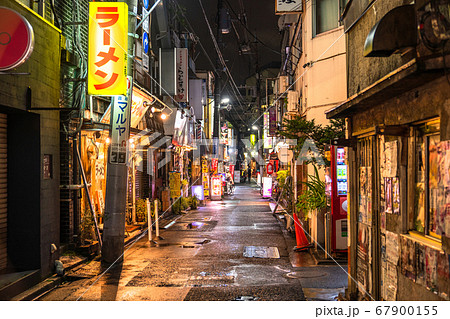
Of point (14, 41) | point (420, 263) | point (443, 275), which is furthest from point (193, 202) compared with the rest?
point (443, 275)

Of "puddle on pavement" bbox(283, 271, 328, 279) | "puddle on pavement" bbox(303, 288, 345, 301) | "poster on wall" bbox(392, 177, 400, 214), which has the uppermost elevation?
"poster on wall" bbox(392, 177, 400, 214)

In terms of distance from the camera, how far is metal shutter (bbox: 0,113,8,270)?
948 centimetres

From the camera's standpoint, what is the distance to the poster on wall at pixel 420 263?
5383 millimetres

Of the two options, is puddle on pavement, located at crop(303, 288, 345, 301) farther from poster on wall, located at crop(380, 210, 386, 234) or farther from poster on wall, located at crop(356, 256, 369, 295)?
poster on wall, located at crop(380, 210, 386, 234)

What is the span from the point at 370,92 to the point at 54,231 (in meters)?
8.15

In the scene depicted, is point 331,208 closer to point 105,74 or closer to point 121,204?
point 121,204

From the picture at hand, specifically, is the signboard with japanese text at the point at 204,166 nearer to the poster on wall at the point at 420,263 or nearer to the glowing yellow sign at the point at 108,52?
the glowing yellow sign at the point at 108,52

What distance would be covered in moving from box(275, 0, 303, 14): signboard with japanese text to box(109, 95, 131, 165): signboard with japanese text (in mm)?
9994

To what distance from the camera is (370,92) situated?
618 cm

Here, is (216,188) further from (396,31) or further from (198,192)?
(396,31)

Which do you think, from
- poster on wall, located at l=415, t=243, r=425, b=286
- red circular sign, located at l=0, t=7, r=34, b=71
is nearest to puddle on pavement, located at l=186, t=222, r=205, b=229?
red circular sign, located at l=0, t=7, r=34, b=71

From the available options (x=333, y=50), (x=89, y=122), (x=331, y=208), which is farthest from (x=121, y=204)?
(x=333, y=50)

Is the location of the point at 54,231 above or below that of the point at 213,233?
above

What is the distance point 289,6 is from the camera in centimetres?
1906
